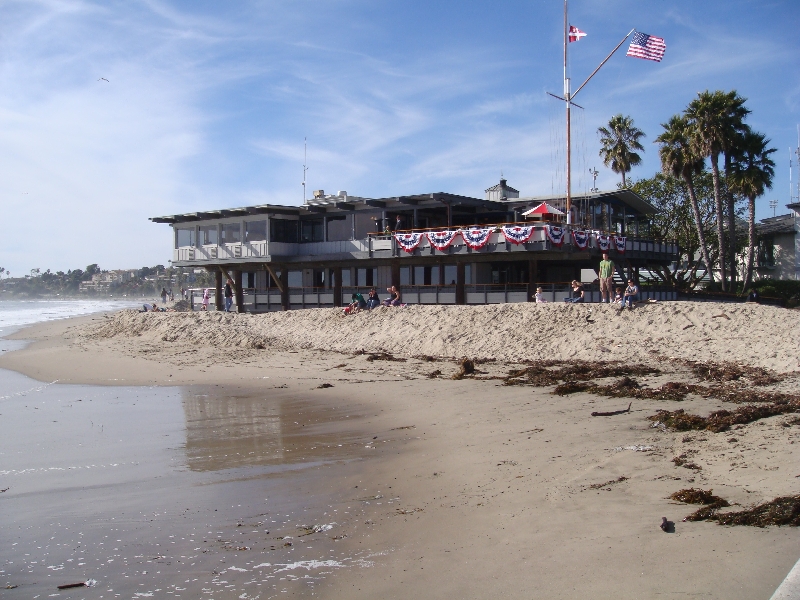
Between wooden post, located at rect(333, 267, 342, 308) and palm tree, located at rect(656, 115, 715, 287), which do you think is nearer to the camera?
wooden post, located at rect(333, 267, 342, 308)

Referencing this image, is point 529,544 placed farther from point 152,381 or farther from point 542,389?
point 152,381

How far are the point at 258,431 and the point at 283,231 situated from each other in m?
25.5

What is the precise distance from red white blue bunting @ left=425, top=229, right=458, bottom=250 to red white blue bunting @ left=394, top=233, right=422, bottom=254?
53 cm

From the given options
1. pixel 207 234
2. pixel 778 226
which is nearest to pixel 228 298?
pixel 207 234

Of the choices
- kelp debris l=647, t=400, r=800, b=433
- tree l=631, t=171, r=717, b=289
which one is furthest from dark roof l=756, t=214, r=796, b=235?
kelp debris l=647, t=400, r=800, b=433

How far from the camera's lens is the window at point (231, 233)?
3709 centimetres

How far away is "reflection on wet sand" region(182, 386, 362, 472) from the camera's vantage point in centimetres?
977

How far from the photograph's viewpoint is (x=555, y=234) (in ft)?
90.1

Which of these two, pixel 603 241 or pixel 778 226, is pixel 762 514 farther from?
pixel 778 226

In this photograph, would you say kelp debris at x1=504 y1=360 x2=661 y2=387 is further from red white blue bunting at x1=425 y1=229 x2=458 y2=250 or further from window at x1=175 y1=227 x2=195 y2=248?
window at x1=175 y1=227 x2=195 y2=248

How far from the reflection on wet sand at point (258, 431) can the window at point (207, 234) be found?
23.7 meters

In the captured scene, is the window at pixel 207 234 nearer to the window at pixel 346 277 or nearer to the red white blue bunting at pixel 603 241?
the window at pixel 346 277

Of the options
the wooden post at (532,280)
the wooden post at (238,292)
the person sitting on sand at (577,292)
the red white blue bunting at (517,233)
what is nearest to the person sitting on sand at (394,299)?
the red white blue bunting at (517,233)

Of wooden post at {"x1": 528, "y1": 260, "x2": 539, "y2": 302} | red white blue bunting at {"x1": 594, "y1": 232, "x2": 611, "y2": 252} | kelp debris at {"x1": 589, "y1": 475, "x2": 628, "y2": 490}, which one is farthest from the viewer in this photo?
red white blue bunting at {"x1": 594, "y1": 232, "x2": 611, "y2": 252}
